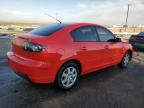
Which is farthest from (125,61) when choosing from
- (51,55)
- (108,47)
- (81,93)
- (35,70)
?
(35,70)

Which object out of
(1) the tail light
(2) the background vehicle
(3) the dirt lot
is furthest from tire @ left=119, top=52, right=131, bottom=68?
(2) the background vehicle

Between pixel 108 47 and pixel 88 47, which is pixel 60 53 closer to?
pixel 88 47

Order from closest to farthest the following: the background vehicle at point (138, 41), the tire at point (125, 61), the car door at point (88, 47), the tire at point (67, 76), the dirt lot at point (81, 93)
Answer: the dirt lot at point (81, 93)
the tire at point (67, 76)
the car door at point (88, 47)
the tire at point (125, 61)
the background vehicle at point (138, 41)

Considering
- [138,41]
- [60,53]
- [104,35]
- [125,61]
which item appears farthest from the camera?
[138,41]

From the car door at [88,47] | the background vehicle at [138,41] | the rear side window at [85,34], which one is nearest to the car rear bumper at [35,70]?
the car door at [88,47]

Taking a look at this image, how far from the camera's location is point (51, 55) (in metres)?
4.12

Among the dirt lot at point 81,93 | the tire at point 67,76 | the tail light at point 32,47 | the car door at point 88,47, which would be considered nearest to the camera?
the dirt lot at point 81,93

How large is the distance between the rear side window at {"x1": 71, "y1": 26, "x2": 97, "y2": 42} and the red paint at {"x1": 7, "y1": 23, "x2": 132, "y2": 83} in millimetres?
102

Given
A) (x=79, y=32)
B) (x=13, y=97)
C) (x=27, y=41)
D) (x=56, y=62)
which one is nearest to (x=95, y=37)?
(x=79, y=32)

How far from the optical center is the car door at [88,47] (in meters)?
4.80

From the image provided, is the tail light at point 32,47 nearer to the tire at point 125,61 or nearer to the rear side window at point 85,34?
the rear side window at point 85,34

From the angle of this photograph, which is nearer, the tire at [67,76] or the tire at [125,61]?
the tire at [67,76]

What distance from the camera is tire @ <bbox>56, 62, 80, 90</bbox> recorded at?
450cm

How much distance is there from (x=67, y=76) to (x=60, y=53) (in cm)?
72
